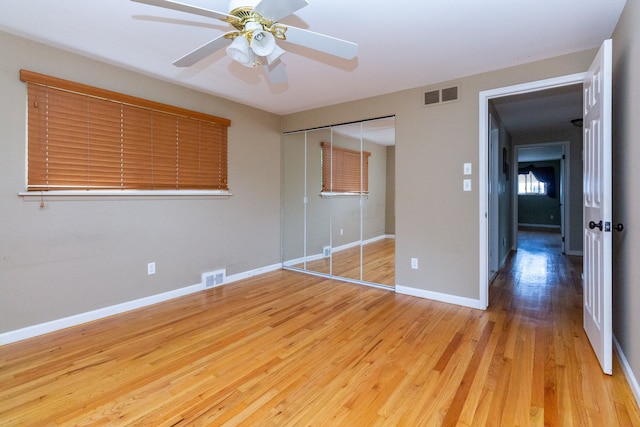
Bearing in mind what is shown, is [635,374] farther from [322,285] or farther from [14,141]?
[14,141]

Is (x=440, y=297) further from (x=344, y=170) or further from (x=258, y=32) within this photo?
(x=258, y=32)

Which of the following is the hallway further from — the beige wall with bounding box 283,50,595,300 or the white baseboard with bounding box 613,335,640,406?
the beige wall with bounding box 283,50,595,300

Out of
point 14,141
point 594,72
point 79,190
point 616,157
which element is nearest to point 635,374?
point 616,157

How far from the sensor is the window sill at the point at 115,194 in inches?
96.7

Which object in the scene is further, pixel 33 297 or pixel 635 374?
pixel 33 297

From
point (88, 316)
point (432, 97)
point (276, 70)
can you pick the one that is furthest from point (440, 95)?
point (88, 316)

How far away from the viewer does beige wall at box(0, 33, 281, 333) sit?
2.34m

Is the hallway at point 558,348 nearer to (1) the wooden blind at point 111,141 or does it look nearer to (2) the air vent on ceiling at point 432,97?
(2) the air vent on ceiling at point 432,97

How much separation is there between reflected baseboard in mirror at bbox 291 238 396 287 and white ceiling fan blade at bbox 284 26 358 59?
260cm

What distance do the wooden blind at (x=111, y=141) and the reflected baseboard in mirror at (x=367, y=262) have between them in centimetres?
190

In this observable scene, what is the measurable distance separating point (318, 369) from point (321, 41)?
2.03 m

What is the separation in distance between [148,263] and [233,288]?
39.2 inches

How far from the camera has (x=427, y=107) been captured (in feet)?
10.8

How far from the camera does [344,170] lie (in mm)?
4227
